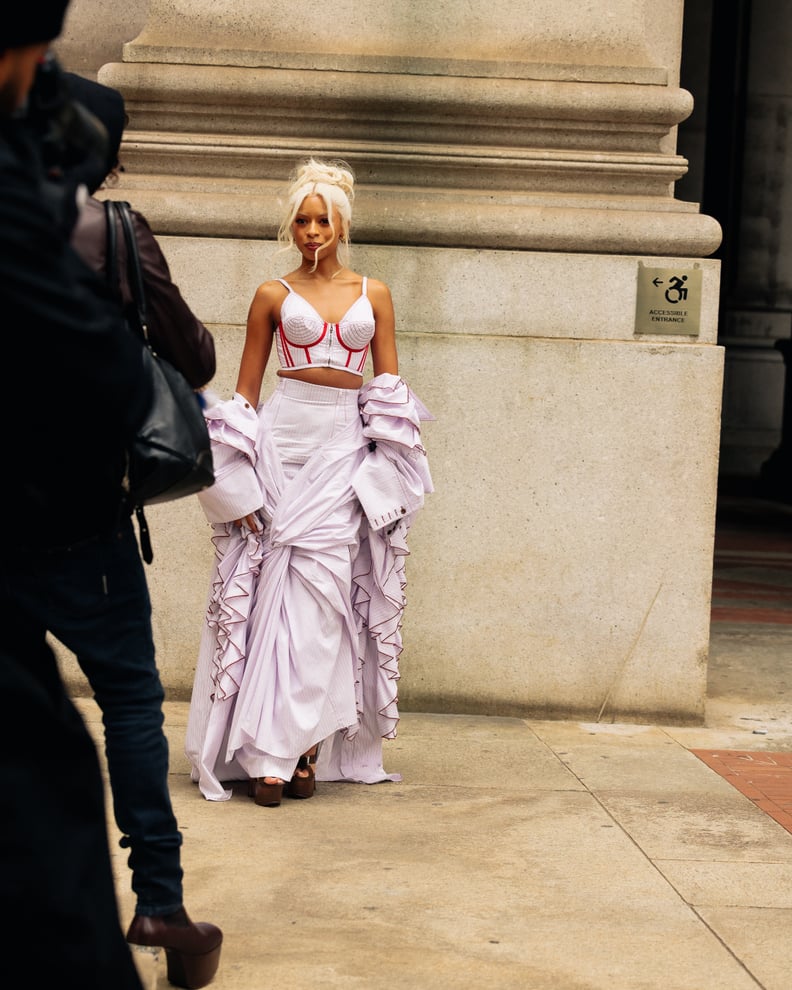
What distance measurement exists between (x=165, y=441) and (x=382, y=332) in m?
2.45

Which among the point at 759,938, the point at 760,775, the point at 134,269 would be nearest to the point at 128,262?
the point at 134,269

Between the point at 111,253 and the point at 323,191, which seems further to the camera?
the point at 323,191

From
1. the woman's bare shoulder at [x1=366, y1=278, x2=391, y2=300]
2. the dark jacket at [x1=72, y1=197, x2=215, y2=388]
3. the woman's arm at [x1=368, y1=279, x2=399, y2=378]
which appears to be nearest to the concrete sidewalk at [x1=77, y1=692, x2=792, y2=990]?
the dark jacket at [x1=72, y1=197, x2=215, y2=388]

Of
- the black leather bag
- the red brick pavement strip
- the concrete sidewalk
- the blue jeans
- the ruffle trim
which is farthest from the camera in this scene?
the red brick pavement strip

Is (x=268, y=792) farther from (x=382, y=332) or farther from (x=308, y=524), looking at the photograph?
(x=382, y=332)

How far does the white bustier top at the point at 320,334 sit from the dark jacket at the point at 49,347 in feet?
9.82

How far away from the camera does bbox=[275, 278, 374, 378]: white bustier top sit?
5125mm

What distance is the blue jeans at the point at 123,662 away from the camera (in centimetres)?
300

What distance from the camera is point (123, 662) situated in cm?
314

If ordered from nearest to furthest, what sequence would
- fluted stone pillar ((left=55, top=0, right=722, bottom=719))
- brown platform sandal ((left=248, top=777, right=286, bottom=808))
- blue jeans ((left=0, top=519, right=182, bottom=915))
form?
blue jeans ((left=0, top=519, right=182, bottom=915)) < brown platform sandal ((left=248, top=777, right=286, bottom=808)) < fluted stone pillar ((left=55, top=0, right=722, bottom=719))

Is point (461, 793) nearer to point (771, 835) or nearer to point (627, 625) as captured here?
point (771, 835)

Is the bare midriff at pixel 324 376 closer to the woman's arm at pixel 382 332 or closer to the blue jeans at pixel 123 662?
the woman's arm at pixel 382 332

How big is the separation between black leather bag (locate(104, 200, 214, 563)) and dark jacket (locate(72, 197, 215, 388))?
0.02 meters

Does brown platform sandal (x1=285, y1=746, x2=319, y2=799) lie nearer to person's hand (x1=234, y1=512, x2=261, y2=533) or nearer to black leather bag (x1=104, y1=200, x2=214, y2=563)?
person's hand (x1=234, y1=512, x2=261, y2=533)
